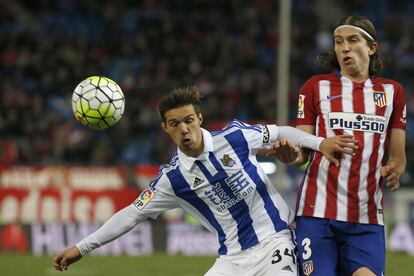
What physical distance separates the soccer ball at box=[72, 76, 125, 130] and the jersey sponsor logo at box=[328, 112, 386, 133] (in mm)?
1639

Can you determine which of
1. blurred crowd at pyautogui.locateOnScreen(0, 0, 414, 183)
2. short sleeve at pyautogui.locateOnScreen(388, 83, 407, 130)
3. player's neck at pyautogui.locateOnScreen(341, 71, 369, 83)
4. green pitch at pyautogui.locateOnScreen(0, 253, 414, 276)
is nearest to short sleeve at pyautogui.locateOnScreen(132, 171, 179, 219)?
player's neck at pyautogui.locateOnScreen(341, 71, 369, 83)

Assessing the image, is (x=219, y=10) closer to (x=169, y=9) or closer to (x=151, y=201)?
(x=169, y=9)

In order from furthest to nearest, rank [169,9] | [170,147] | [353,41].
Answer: [169,9]
[170,147]
[353,41]

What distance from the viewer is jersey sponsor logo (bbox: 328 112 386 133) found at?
20.1ft

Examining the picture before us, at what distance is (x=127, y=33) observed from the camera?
955 inches

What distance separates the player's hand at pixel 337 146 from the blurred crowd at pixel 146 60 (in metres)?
13.7

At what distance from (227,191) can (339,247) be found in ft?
2.57

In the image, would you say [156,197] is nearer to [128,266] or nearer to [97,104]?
[97,104]

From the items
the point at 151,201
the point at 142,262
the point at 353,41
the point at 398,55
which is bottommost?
the point at 142,262

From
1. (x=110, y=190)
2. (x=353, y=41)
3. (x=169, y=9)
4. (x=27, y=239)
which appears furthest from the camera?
(x=169, y=9)

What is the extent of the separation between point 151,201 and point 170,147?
1330cm

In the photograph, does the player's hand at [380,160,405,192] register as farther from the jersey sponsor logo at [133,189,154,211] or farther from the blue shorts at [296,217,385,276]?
the jersey sponsor logo at [133,189,154,211]

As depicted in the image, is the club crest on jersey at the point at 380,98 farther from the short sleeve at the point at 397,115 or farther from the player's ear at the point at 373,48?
the player's ear at the point at 373,48

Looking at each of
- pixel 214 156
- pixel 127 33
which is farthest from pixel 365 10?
pixel 214 156
